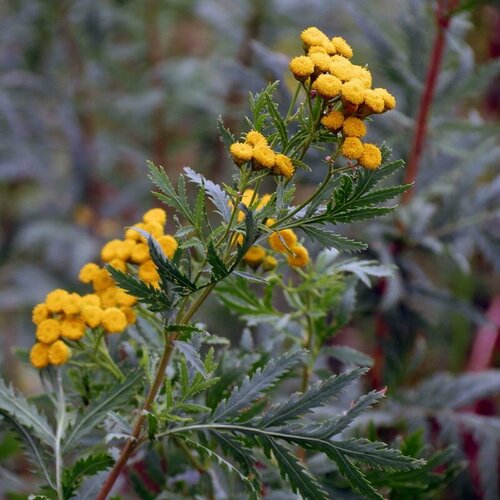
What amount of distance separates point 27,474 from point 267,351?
1.12m

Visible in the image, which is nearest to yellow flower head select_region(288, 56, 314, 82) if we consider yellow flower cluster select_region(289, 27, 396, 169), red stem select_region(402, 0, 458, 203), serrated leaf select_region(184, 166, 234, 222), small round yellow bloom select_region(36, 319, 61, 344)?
yellow flower cluster select_region(289, 27, 396, 169)

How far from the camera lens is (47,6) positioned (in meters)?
1.99

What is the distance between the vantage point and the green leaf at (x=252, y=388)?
699mm

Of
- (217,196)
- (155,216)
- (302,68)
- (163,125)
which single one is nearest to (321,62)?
(302,68)

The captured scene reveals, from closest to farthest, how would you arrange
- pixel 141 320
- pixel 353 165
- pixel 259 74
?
pixel 353 165 → pixel 141 320 → pixel 259 74

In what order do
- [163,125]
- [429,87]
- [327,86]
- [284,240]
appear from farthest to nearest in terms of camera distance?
[163,125] → [429,87] → [284,240] → [327,86]

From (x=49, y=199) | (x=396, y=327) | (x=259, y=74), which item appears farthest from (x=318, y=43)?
(x=49, y=199)

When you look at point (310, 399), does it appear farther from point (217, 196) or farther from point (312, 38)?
point (312, 38)

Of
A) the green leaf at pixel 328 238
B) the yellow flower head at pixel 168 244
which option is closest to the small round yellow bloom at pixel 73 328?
the yellow flower head at pixel 168 244

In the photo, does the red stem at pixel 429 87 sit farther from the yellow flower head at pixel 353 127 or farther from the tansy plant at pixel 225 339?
the yellow flower head at pixel 353 127

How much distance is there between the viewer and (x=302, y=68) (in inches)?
23.8

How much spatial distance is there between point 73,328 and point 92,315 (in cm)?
2

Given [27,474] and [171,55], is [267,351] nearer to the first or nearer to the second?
[27,474]

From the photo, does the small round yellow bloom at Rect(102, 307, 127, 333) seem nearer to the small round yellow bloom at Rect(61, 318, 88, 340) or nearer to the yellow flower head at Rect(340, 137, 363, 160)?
the small round yellow bloom at Rect(61, 318, 88, 340)
